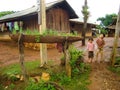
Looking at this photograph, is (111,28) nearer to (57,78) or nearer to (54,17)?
(54,17)

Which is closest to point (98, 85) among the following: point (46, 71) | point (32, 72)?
point (46, 71)

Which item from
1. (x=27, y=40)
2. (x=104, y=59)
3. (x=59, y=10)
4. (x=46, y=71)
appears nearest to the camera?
(x=27, y=40)

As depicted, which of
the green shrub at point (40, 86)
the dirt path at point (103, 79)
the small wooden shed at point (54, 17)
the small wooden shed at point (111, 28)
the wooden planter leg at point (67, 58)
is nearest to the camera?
the green shrub at point (40, 86)

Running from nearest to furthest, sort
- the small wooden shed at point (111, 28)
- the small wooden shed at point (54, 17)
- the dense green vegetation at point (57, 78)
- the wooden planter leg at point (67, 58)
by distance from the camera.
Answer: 1. the dense green vegetation at point (57, 78)
2. the wooden planter leg at point (67, 58)
3. the small wooden shed at point (54, 17)
4. the small wooden shed at point (111, 28)

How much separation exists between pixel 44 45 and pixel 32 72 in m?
1.51

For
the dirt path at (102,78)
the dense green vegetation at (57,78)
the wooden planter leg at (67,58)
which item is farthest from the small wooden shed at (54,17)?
the wooden planter leg at (67,58)

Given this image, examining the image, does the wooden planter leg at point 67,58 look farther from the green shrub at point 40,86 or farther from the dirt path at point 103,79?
the green shrub at point 40,86

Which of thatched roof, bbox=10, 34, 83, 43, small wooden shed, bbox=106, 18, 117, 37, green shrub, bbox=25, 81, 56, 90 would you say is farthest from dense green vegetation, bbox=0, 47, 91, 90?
small wooden shed, bbox=106, 18, 117, 37

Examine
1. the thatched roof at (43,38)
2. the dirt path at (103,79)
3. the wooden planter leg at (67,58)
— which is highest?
the thatched roof at (43,38)

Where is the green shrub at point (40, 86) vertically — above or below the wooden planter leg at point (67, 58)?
below

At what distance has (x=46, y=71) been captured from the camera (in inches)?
357

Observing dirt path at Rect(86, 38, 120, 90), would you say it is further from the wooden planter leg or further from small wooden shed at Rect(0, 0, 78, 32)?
small wooden shed at Rect(0, 0, 78, 32)

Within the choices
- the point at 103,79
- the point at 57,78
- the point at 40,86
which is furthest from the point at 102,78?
the point at 40,86

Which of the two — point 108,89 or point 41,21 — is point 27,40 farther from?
point 108,89
